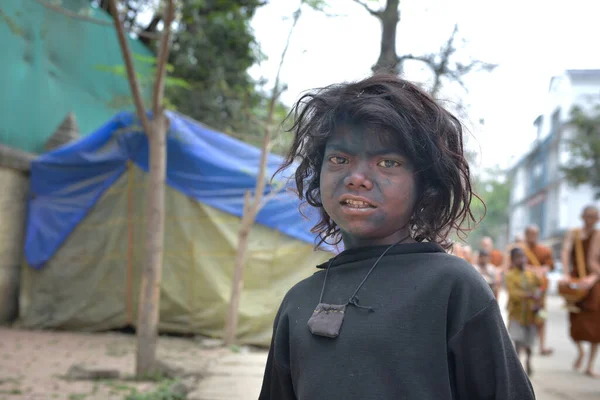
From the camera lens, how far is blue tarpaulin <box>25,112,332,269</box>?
8453 mm

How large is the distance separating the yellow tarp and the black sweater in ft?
22.1

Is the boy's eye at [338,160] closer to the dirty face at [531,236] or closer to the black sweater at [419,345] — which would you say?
the black sweater at [419,345]

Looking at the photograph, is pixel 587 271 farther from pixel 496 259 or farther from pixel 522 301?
pixel 496 259

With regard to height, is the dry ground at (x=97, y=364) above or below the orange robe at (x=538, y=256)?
below

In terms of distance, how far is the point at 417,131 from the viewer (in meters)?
1.52

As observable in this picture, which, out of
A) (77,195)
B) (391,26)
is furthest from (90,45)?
(391,26)

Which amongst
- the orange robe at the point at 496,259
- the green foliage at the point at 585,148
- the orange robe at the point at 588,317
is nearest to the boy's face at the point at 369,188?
the orange robe at the point at 588,317

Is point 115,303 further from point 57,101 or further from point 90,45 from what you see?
point 90,45

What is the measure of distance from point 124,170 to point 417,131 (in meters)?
7.90

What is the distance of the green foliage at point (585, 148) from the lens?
50.5 ft

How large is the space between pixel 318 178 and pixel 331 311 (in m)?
0.45

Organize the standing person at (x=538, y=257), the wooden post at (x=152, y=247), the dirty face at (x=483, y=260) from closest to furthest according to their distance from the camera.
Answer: the wooden post at (x=152, y=247) → the standing person at (x=538, y=257) → the dirty face at (x=483, y=260)

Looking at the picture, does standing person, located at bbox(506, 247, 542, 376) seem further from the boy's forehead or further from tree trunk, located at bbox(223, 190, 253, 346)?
the boy's forehead

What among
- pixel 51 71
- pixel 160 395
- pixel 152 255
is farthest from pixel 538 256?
pixel 51 71
